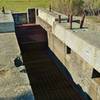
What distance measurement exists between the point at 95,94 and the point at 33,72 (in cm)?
397

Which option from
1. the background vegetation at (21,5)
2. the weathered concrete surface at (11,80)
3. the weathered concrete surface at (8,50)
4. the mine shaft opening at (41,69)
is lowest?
the mine shaft opening at (41,69)

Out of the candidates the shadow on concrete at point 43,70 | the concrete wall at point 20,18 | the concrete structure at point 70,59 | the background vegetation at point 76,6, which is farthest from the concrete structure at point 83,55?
the background vegetation at point 76,6

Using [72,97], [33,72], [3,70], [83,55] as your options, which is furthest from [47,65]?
[3,70]

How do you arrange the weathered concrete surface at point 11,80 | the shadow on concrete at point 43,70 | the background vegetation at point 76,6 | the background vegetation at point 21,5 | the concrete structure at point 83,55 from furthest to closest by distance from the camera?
1. the background vegetation at point 21,5
2. the background vegetation at point 76,6
3. the shadow on concrete at point 43,70
4. the concrete structure at point 83,55
5. the weathered concrete surface at point 11,80

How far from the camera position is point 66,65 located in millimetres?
8203

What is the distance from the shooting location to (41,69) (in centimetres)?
947

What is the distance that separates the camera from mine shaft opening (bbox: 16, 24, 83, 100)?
7434 mm

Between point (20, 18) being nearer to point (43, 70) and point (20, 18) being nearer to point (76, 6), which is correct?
point (43, 70)

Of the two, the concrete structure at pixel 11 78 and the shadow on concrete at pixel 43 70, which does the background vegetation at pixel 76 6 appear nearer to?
the shadow on concrete at pixel 43 70

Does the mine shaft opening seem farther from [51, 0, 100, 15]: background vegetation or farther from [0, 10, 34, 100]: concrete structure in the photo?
[51, 0, 100, 15]: background vegetation

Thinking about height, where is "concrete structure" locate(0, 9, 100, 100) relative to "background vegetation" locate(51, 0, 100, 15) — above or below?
below

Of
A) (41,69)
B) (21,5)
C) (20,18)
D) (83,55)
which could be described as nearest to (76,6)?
(20,18)

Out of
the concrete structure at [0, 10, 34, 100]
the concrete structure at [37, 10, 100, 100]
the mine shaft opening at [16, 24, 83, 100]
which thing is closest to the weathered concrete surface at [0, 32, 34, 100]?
the concrete structure at [0, 10, 34, 100]

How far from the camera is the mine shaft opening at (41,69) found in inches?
293
